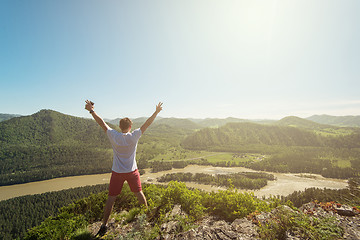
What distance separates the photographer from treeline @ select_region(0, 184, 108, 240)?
48.1 meters

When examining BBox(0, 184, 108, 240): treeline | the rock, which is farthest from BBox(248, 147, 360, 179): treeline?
the rock

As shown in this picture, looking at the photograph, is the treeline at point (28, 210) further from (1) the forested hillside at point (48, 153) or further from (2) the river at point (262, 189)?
(1) the forested hillside at point (48, 153)

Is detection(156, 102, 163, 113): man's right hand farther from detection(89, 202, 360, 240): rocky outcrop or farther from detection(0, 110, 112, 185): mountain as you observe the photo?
detection(0, 110, 112, 185): mountain

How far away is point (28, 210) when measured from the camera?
54.9m

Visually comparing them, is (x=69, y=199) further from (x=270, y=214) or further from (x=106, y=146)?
(x=106, y=146)

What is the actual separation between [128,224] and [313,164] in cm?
13583

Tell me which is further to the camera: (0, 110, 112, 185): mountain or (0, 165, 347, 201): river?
(0, 110, 112, 185): mountain

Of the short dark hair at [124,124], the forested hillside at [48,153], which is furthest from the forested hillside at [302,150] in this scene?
the short dark hair at [124,124]

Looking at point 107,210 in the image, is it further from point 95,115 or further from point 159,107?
point 159,107

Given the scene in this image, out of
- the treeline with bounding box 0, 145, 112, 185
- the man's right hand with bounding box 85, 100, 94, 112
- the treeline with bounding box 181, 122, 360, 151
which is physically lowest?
the treeline with bounding box 0, 145, 112, 185

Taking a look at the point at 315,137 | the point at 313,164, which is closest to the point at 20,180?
the point at 313,164

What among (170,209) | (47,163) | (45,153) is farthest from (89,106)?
(45,153)

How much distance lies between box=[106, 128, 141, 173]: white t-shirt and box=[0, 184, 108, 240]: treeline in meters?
62.5

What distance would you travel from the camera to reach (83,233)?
183 inches
